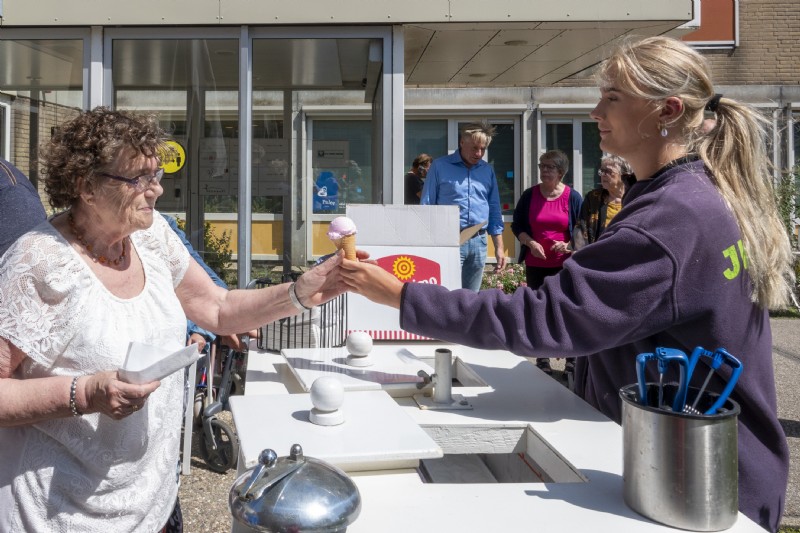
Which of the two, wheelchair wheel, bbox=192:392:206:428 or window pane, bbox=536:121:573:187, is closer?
wheelchair wheel, bbox=192:392:206:428

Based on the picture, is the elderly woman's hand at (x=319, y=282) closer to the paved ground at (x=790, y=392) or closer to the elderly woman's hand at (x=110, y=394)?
the elderly woman's hand at (x=110, y=394)

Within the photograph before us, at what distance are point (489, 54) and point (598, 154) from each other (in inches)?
323

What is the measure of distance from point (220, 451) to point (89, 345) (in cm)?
276

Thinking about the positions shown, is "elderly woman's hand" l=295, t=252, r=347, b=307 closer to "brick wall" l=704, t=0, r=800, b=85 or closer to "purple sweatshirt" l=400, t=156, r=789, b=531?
"purple sweatshirt" l=400, t=156, r=789, b=531

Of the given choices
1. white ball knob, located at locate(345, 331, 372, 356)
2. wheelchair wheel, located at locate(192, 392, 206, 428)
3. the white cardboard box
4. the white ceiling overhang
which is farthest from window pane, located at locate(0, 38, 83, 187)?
white ball knob, located at locate(345, 331, 372, 356)

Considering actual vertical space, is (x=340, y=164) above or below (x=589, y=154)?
below

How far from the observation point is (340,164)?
255 inches

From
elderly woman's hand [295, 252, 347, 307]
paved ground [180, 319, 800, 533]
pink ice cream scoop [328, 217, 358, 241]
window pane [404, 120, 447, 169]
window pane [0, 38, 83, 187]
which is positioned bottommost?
paved ground [180, 319, 800, 533]

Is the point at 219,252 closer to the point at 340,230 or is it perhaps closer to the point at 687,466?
the point at 340,230

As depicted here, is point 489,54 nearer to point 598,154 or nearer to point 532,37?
point 532,37

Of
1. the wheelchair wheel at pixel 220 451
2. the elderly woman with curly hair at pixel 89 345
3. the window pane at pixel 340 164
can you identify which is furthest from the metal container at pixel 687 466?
the window pane at pixel 340 164

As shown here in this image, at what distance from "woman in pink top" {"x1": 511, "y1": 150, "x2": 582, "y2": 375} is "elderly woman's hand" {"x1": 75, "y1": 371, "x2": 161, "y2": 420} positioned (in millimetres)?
5345

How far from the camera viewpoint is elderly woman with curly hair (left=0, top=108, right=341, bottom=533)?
1639 mm

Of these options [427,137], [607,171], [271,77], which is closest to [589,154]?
A: [427,137]
